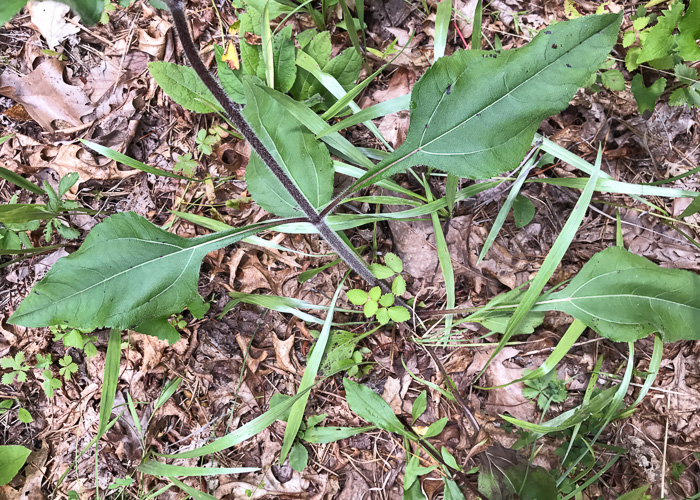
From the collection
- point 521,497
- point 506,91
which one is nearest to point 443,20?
point 506,91

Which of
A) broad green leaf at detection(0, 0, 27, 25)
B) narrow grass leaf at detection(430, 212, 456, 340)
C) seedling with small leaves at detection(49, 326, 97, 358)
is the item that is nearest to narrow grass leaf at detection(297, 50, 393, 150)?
narrow grass leaf at detection(430, 212, 456, 340)

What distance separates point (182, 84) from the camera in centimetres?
199

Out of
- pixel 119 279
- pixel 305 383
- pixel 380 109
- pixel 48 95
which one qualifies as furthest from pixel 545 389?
pixel 48 95

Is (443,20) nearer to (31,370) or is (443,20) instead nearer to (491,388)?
(491,388)

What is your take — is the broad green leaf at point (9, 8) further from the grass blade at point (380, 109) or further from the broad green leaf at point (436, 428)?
the broad green leaf at point (436, 428)

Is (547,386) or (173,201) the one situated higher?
(173,201)

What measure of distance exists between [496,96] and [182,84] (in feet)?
4.89

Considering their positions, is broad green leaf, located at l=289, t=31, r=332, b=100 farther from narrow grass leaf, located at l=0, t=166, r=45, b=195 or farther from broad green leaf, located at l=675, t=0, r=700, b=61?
broad green leaf, located at l=675, t=0, r=700, b=61

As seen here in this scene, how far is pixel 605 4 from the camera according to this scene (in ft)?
7.00

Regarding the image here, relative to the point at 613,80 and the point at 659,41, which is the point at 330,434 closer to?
the point at 613,80

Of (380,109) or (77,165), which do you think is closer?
(380,109)

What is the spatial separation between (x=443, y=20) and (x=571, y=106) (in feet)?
2.91

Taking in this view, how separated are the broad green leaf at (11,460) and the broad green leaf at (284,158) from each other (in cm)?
200

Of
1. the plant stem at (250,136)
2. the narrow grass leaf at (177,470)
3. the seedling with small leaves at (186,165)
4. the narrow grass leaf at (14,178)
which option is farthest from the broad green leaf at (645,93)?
the narrow grass leaf at (14,178)
